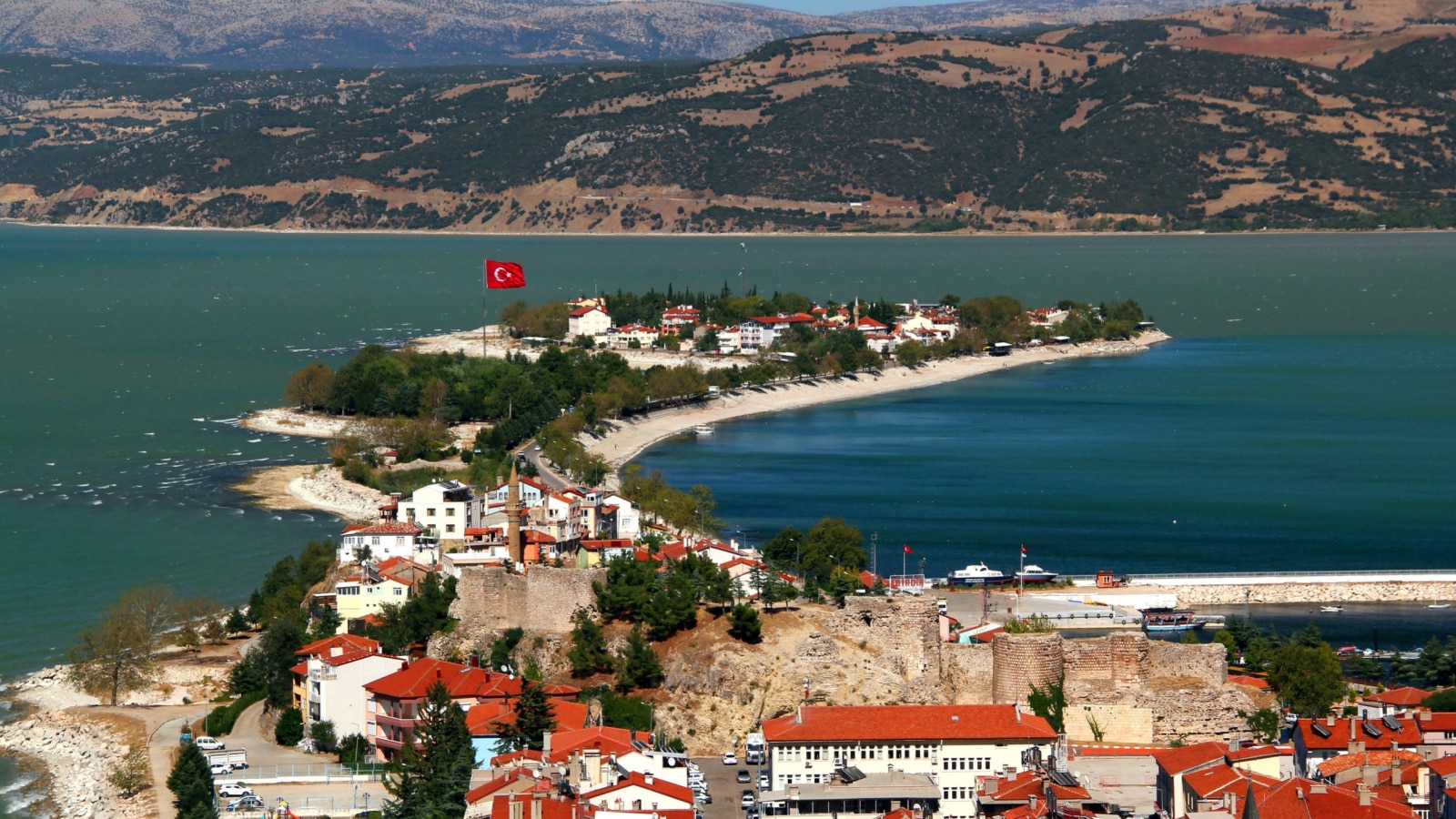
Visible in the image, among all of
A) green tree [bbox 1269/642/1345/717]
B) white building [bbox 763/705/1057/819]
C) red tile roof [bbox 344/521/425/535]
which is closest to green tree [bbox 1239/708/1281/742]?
green tree [bbox 1269/642/1345/717]

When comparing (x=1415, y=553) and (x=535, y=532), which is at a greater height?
(x=535, y=532)

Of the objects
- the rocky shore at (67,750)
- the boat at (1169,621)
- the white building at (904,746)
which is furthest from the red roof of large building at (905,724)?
the boat at (1169,621)

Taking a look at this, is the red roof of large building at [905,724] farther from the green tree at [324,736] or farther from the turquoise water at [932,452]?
the turquoise water at [932,452]

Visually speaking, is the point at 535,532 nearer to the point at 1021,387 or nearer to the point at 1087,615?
the point at 1087,615

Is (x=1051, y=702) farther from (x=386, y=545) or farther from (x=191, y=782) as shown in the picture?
(x=386, y=545)

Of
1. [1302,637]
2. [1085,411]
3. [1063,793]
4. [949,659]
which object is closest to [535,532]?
[949,659]

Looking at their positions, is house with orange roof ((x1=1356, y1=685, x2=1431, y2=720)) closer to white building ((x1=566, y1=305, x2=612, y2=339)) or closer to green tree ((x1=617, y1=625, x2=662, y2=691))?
green tree ((x1=617, y1=625, x2=662, y2=691))
